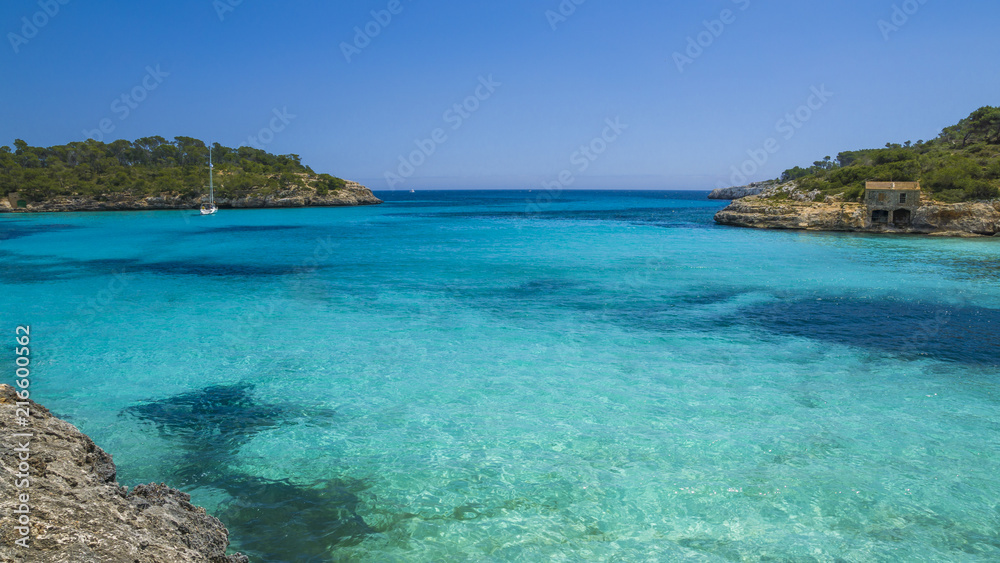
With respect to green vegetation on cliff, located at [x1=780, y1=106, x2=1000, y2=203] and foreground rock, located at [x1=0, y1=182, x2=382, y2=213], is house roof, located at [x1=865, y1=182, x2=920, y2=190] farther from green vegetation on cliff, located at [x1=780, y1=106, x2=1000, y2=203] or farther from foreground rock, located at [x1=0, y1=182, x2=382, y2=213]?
foreground rock, located at [x1=0, y1=182, x2=382, y2=213]

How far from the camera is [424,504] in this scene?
6.06m

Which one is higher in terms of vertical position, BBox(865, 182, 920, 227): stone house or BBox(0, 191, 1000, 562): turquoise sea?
BBox(865, 182, 920, 227): stone house

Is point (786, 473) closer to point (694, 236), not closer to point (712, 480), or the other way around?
point (712, 480)

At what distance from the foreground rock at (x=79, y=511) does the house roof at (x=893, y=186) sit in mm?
47387

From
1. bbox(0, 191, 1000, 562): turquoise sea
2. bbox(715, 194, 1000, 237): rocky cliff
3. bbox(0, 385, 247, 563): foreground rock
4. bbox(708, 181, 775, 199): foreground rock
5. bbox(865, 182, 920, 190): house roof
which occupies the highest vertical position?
bbox(708, 181, 775, 199): foreground rock

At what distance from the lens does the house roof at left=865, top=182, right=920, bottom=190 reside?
129 ft

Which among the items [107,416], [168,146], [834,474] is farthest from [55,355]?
[168,146]

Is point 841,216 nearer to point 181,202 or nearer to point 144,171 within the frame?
point 181,202

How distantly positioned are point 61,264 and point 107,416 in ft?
73.5

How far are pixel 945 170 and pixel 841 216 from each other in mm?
7749

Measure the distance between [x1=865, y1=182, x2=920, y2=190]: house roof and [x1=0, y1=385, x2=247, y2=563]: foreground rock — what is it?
155ft

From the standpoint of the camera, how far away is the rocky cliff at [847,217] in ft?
120

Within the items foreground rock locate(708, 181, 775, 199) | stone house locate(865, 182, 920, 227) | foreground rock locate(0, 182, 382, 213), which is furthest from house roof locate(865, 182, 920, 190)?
foreground rock locate(708, 181, 775, 199)

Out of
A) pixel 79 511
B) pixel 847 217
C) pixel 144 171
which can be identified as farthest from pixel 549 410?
pixel 144 171
